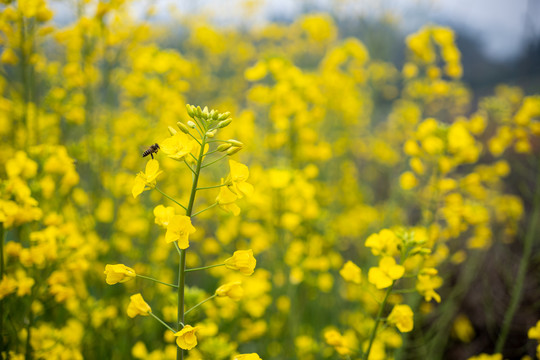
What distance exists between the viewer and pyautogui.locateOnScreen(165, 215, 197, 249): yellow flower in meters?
1.09

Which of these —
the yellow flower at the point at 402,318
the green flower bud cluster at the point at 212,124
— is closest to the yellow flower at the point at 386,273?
the yellow flower at the point at 402,318

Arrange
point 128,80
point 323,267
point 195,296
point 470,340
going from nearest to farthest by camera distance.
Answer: point 195,296
point 323,267
point 128,80
point 470,340

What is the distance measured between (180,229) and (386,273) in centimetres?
80

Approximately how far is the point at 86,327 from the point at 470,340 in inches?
152

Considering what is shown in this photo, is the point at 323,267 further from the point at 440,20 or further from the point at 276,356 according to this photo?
the point at 440,20

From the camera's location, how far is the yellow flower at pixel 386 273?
136 centimetres

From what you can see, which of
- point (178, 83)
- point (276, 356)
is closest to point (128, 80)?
point (178, 83)

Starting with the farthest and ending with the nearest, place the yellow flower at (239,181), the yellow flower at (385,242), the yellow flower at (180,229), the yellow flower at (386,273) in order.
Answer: the yellow flower at (385,242) < the yellow flower at (386,273) < the yellow flower at (239,181) < the yellow flower at (180,229)

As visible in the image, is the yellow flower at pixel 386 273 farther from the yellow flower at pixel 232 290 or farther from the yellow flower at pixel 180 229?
the yellow flower at pixel 180 229

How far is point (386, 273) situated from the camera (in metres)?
1.43

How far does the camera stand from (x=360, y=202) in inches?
194

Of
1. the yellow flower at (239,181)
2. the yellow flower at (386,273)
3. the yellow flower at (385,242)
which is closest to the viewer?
the yellow flower at (239,181)

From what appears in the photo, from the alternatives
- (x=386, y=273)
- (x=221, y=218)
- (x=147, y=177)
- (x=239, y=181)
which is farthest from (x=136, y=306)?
(x=221, y=218)

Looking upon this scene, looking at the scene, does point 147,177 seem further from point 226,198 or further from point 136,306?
point 136,306
